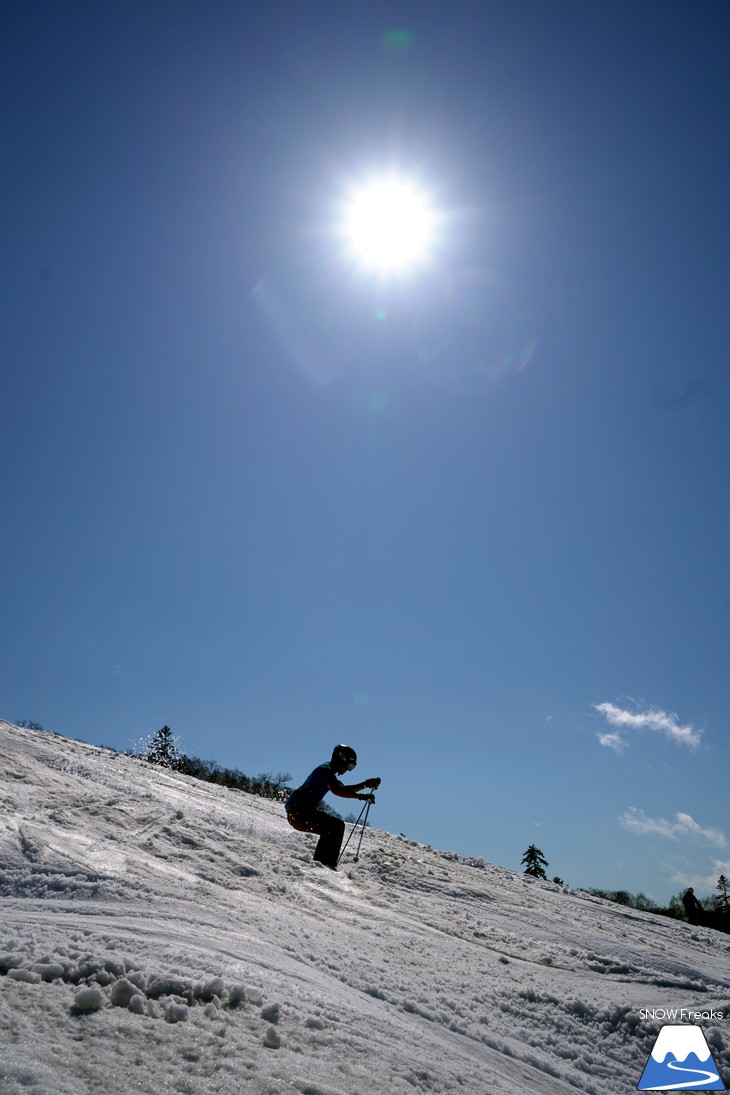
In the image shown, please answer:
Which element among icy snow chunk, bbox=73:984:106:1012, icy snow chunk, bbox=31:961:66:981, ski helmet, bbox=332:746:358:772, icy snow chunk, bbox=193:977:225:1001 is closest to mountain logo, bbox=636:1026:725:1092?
icy snow chunk, bbox=193:977:225:1001

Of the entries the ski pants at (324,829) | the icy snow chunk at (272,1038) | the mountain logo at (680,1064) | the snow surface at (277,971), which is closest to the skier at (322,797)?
the ski pants at (324,829)

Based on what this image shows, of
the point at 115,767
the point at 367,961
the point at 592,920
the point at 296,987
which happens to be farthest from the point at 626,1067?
the point at 115,767

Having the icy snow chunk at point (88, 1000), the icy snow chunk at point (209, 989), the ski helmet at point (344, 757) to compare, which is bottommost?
the icy snow chunk at point (88, 1000)

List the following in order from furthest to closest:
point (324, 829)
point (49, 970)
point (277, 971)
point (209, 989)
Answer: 1. point (324, 829)
2. point (277, 971)
3. point (209, 989)
4. point (49, 970)

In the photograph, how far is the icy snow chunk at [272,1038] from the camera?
2.71 metres

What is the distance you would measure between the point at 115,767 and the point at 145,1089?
1020 centimetres

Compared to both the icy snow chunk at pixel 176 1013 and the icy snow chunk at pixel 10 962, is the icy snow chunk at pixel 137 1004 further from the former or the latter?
the icy snow chunk at pixel 10 962

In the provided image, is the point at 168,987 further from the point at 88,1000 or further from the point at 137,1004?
the point at 88,1000

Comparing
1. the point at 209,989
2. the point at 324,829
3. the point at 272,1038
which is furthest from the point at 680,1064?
the point at 324,829

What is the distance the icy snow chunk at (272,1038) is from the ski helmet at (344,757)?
687 cm

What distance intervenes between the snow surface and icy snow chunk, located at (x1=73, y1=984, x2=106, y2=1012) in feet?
0.05

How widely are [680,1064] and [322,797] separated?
612 centimetres

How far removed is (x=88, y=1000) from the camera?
2.67 metres

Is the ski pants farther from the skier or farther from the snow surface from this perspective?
the snow surface
